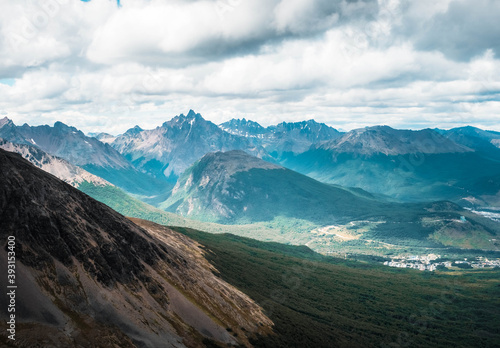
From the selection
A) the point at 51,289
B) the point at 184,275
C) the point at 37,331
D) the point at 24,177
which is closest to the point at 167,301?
the point at 184,275

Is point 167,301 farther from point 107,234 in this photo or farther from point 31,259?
Answer: point 31,259

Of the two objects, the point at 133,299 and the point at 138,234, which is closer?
the point at 133,299

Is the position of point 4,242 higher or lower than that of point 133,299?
higher

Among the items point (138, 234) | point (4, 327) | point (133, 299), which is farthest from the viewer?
point (138, 234)

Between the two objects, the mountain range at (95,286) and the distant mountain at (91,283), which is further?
the distant mountain at (91,283)

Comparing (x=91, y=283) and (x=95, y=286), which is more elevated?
(x=91, y=283)

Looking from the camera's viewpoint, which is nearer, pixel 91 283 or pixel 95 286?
pixel 91 283

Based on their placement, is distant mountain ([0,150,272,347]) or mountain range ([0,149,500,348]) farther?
distant mountain ([0,150,272,347])

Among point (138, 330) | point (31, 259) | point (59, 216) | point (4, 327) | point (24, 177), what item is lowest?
point (138, 330)
